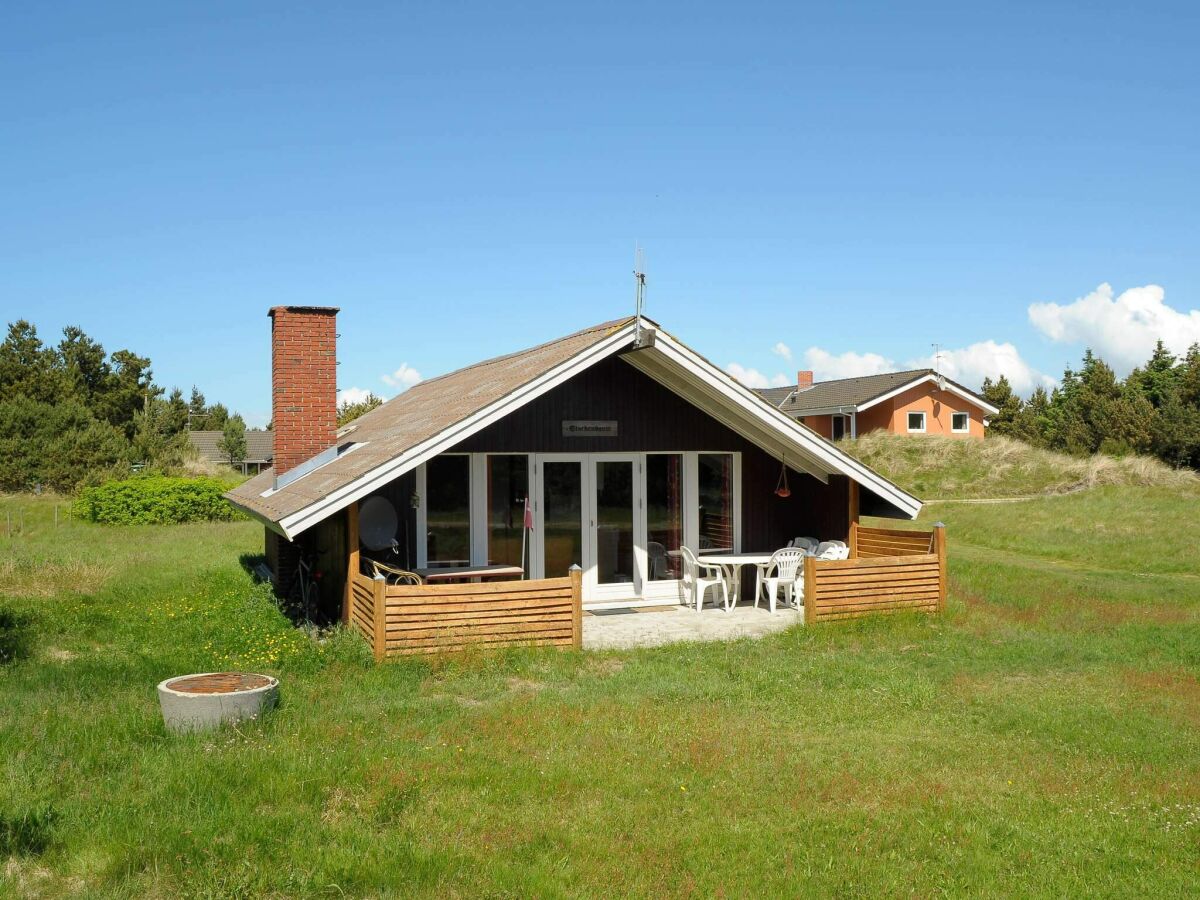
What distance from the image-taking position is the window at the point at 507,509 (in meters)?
14.1

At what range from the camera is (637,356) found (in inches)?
544

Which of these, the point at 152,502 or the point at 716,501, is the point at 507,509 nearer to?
the point at 716,501

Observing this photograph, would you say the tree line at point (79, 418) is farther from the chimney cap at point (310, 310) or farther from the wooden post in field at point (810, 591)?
the wooden post in field at point (810, 591)

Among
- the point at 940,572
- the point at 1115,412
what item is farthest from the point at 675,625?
the point at 1115,412

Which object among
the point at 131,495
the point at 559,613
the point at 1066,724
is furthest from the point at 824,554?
the point at 131,495

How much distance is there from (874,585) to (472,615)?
17.2 ft

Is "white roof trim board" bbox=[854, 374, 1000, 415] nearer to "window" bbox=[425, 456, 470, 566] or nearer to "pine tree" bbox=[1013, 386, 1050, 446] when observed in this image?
"pine tree" bbox=[1013, 386, 1050, 446]

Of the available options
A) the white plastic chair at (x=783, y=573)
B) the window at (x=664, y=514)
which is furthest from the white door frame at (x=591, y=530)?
the white plastic chair at (x=783, y=573)

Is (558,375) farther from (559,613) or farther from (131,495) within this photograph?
(131,495)

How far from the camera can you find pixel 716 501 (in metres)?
15.4

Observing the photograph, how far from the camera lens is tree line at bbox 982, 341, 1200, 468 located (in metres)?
40.9

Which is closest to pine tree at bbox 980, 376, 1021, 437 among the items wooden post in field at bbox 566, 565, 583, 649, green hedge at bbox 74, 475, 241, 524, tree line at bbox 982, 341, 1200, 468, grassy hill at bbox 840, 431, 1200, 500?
tree line at bbox 982, 341, 1200, 468

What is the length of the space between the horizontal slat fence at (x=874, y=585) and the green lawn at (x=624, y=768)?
0.35 meters

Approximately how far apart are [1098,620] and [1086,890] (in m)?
9.19
